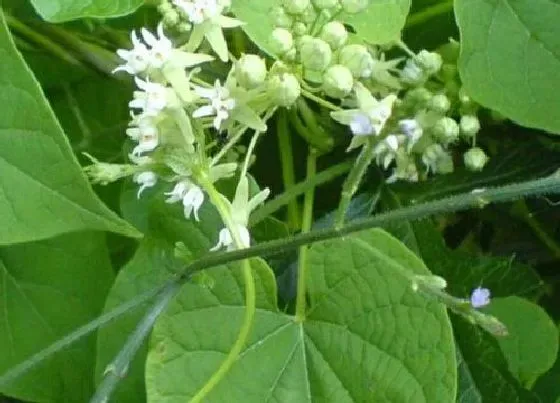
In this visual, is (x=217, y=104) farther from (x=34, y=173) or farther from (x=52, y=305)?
(x=52, y=305)

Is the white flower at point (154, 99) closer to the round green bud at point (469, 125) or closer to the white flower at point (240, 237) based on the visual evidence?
the white flower at point (240, 237)

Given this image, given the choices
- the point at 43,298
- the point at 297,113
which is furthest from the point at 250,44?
the point at 43,298

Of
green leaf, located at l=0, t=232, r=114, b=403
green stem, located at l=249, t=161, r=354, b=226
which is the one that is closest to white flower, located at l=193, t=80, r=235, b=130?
green stem, located at l=249, t=161, r=354, b=226

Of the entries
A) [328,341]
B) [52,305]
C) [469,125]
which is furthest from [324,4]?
[52,305]

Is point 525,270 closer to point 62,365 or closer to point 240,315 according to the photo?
point 240,315

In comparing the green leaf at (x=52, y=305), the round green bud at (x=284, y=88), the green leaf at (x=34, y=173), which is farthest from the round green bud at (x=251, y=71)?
the green leaf at (x=52, y=305)

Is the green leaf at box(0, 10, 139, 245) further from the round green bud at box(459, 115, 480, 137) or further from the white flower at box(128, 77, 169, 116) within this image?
the round green bud at box(459, 115, 480, 137)
